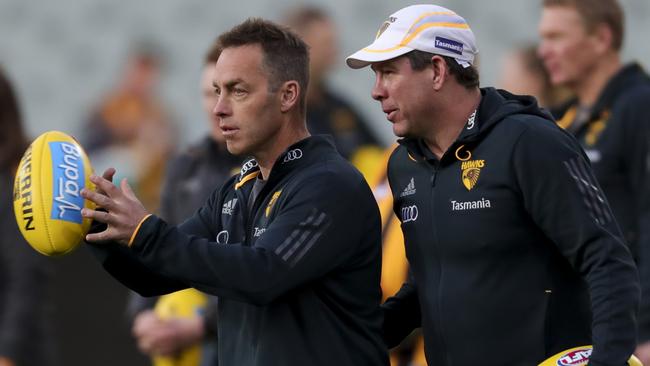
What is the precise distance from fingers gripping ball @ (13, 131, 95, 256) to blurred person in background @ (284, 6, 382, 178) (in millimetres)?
3648

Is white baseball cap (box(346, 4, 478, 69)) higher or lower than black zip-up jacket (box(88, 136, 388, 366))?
higher

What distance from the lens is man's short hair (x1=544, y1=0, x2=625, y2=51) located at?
5.57 m

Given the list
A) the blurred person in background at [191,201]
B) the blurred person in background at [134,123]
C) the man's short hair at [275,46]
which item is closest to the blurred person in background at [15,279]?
the blurred person in background at [191,201]

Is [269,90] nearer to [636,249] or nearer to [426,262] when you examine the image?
[426,262]

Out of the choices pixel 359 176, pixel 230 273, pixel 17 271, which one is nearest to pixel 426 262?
pixel 359 176

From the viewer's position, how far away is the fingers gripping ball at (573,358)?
363 cm

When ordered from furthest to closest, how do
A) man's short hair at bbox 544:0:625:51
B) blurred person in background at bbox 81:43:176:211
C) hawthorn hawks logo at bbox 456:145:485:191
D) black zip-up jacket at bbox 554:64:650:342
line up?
blurred person in background at bbox 81:43:176:211 < man's short hair at bbox 544:0:625:51 < black zip-up jacket at bbox 554:64:650:342 < hawthorn hawks logo at bbox 456:145:485:191

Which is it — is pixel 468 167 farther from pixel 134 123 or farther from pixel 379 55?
pixel 134 123

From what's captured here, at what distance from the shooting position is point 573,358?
12.0ft

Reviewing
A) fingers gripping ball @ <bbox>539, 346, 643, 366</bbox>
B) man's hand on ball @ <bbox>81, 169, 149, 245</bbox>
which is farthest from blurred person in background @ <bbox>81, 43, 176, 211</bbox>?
fingers gripping ball @ <bbox>539, 346, 643, 366</bbox>

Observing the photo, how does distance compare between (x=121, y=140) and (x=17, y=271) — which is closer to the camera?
(x=17, y=271)

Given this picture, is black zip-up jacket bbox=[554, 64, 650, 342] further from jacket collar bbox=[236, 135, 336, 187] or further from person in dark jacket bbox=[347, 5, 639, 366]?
jacket collar bbox=[236, 135, 336, 187]

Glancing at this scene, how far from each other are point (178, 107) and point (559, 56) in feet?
16.5

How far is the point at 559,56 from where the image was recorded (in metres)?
5.61
